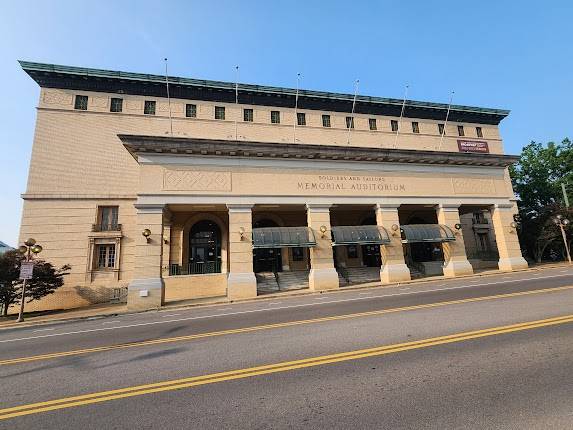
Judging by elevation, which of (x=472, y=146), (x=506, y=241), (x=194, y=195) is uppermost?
(x=472, y=146)

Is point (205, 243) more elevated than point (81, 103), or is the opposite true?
point (81, 103)

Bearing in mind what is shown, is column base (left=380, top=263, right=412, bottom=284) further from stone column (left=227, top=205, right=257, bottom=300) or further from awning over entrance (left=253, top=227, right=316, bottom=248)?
stone column (left=227, top=205, right=257, bottom=300)

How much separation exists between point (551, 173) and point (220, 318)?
48.4m

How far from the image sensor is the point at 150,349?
730 cm

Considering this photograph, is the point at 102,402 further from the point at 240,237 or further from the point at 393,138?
the point at 393,138

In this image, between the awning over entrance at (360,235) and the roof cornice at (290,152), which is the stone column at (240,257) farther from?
the awning over entrance at (360,235)

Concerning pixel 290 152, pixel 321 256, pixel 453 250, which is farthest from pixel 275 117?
pixel 453 250

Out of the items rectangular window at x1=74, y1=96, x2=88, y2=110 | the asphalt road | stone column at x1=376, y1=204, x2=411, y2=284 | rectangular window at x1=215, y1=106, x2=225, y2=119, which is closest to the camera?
the asphalt road

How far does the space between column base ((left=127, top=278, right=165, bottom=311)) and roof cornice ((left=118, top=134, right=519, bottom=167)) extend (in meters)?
8.32

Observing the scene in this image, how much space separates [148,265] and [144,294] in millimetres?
1745

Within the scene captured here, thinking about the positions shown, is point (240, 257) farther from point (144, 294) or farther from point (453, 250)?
point (453, 250)

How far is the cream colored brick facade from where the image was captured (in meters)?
19.4

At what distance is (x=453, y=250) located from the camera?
23.0 metres

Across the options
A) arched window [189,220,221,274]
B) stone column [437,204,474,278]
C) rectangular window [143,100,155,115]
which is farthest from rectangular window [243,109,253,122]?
stone column [437,204,474,278]
